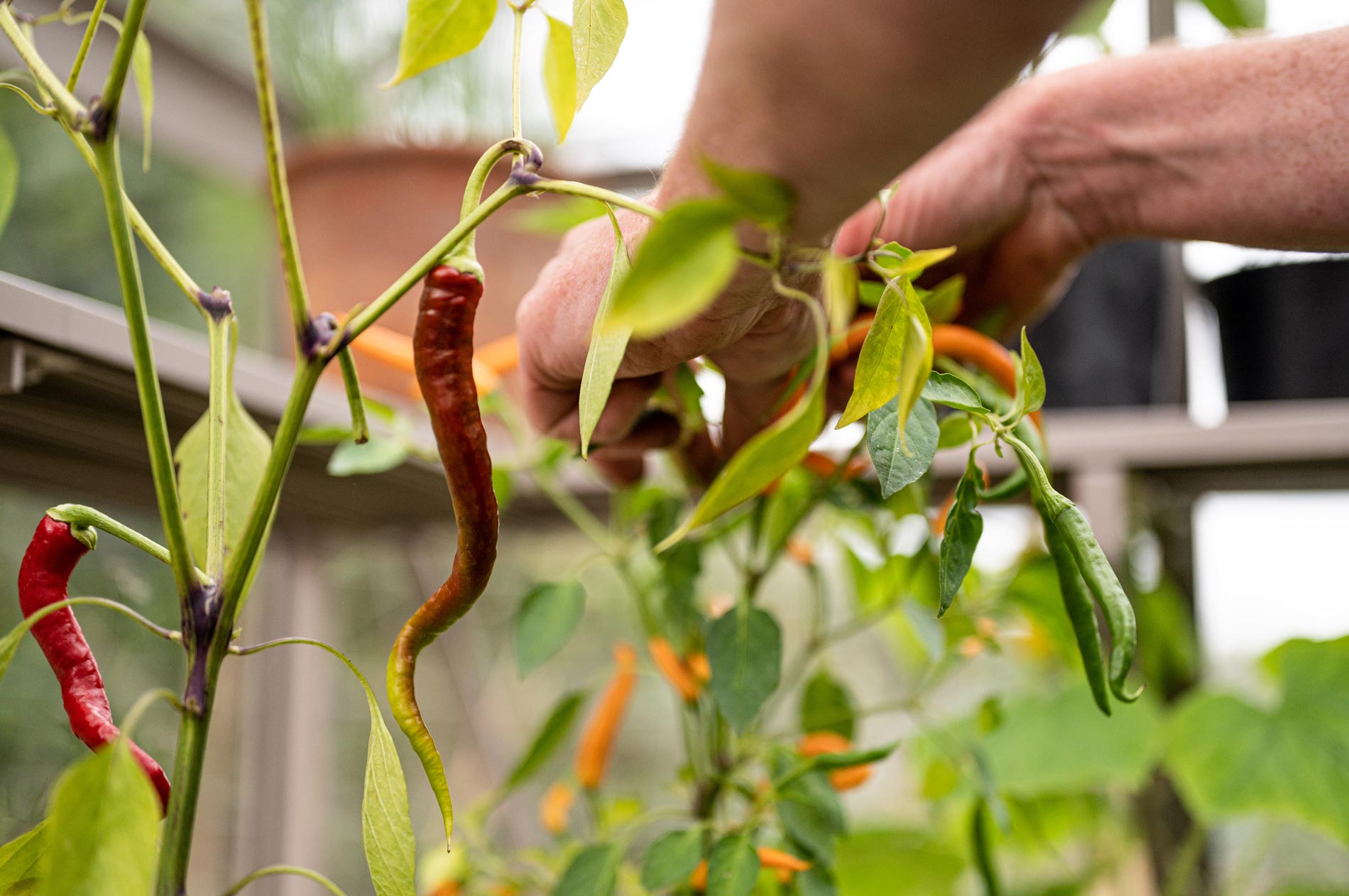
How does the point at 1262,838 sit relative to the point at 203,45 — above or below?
below

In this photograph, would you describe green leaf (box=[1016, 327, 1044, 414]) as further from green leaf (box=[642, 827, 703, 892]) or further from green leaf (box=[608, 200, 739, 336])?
green leaf (box=[642, 827, 703, 892])

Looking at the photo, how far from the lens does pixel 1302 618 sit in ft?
3.81

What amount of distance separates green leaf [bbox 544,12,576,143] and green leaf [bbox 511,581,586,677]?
27 cm

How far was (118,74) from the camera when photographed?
9.2 inches

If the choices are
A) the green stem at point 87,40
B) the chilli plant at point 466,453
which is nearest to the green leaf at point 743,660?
the chilli plant at point 466,453

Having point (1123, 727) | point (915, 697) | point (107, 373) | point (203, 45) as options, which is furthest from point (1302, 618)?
point (203, 45)

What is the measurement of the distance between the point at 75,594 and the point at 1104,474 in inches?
29.7

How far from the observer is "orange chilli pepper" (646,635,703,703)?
20.6 inches

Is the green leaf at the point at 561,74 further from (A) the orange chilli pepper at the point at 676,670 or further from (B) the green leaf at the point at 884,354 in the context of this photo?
(A) the orange chilli pepper at the point at 676,670

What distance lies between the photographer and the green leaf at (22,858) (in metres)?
0.27

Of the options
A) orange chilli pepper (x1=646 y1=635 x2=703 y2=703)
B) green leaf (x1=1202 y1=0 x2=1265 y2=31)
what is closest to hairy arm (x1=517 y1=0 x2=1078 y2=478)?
orange chilli pepper (x1=646 y1=635 x2=703 y2=703)

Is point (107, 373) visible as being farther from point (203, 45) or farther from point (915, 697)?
point (203, 45)

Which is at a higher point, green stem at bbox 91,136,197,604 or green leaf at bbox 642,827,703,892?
green stem at bbox 91,136,197,604

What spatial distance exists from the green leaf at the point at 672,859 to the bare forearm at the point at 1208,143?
39 centimetres
